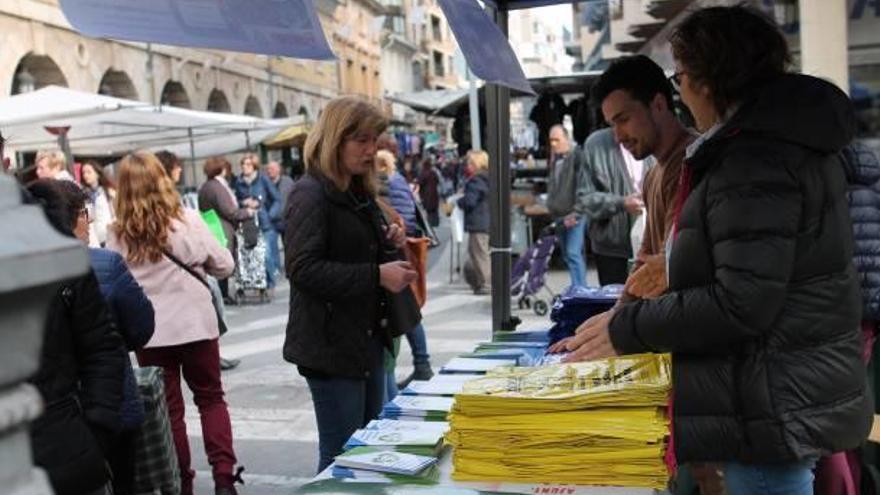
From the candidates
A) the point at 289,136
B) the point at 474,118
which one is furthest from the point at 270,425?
the point at 289,136

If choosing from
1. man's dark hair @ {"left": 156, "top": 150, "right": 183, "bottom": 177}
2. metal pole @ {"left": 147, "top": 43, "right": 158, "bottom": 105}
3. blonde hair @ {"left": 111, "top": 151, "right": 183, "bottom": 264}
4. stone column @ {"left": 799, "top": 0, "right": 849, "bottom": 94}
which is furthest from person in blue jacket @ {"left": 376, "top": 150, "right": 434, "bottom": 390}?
metal pole @ {"left": 147, "top": 43, "right": 158, "bottom": 105}

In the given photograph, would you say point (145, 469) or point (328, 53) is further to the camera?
point (145, 469)

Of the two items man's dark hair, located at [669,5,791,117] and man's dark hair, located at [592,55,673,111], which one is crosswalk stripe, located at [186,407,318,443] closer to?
man's dark hair, located at [592,55,673,111]

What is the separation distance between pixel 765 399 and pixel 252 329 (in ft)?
29.5

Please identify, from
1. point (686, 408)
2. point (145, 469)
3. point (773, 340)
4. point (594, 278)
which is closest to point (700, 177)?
point (773, 340)

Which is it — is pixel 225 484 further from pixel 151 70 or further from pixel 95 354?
pixel 151 70

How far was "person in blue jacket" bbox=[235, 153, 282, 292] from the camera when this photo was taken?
13742 millimetres

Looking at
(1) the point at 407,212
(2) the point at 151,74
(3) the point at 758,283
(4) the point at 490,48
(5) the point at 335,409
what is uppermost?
(2) the point at 151,74

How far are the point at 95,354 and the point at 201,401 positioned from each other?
2044 millimetres

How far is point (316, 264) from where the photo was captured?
3.36 meters

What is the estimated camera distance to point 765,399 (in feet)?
6.84

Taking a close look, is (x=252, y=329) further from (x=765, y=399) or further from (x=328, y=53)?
(x=765, y=399)

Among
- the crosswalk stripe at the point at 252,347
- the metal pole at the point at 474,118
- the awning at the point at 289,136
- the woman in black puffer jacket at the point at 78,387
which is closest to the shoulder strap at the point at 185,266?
the woman in black puffer jacket at the point at 78,387

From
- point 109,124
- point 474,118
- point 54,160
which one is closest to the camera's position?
point 54,160
